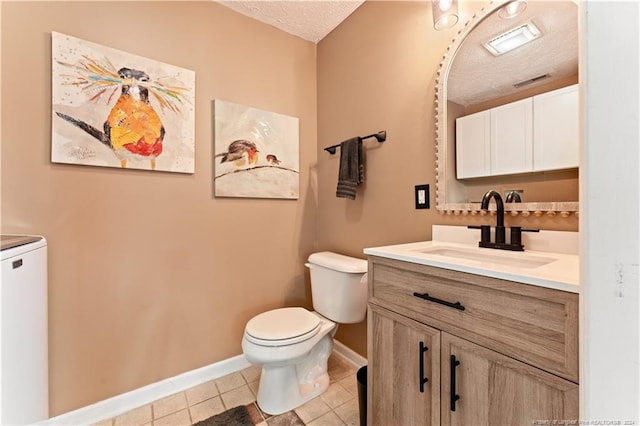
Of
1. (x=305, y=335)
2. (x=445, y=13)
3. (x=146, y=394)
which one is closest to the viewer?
(x=445, y=13)

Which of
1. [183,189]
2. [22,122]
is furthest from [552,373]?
[22,122]

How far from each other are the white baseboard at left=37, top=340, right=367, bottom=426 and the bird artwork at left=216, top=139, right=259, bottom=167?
50.9 inches

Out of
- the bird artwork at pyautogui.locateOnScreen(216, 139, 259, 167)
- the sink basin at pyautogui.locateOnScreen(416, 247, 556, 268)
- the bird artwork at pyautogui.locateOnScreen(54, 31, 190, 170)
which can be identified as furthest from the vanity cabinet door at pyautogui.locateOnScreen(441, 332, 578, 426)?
the bird artwork at pyautogui.locateOnScreen(54, 31, 190, 170)

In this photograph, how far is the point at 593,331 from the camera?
1.38ft

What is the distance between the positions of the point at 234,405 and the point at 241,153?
1476 millimetres

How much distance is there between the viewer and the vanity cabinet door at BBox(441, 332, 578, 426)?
2.10 ft

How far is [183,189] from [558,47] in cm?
186

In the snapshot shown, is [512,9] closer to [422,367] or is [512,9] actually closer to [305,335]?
[422,367]

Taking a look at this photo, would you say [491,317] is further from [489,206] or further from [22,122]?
[22,122]

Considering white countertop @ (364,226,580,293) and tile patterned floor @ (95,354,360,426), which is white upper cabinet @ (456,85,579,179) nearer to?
white countertop @ (364,226,580,293)

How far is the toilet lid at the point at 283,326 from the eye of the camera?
134 cm

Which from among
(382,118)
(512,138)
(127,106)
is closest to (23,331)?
(127,106)

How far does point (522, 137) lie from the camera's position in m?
1.08

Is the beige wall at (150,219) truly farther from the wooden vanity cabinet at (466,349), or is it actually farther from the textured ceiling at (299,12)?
the wooden vanity cabinet at (466,349)
